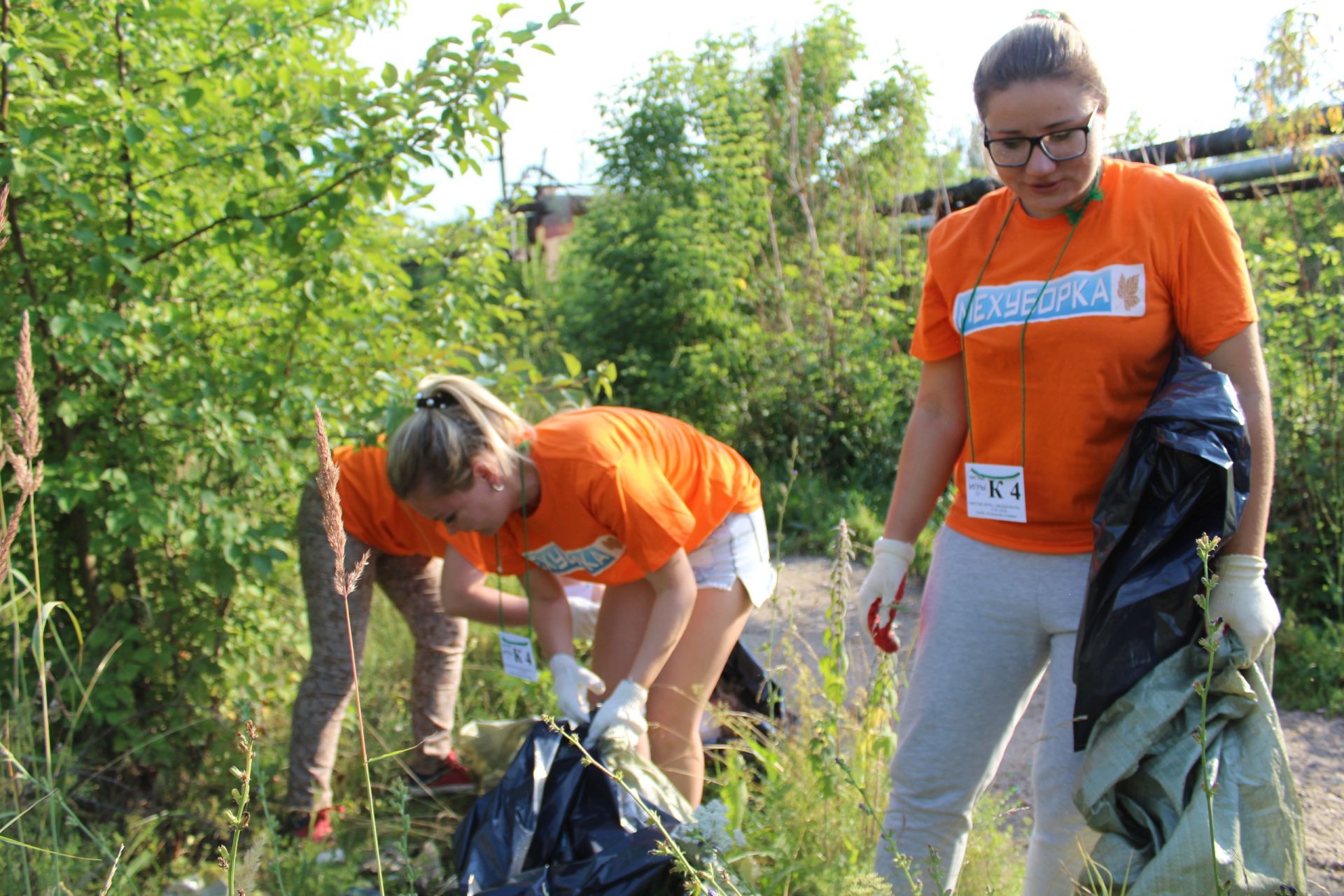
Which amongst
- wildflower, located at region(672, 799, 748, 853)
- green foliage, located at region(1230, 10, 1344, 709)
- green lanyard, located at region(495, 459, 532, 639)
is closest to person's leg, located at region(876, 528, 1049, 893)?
wildflower, located at region(672, 799, 748, 853)

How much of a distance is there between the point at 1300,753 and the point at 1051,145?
8.02 ft

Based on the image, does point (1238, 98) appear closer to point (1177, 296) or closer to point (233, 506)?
point (1177, 296)

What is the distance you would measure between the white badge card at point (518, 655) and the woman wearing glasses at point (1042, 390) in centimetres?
106

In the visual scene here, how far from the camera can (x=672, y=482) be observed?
261cm

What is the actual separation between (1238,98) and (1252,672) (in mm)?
2940

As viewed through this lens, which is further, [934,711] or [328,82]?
[328,82]

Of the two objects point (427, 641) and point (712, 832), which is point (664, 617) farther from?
point (427, 641)

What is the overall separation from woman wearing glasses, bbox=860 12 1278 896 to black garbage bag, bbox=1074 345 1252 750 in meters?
0.09

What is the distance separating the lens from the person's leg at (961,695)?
1826 millimetres

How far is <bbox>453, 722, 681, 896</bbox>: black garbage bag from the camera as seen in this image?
2.00m

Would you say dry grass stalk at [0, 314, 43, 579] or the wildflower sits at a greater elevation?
dry grass stalk at [0, 314, 43, 579]

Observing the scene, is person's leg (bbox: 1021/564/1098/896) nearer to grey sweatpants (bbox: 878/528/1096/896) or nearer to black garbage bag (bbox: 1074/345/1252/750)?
grey sweatpants (bbox: 878/528/1096/896)

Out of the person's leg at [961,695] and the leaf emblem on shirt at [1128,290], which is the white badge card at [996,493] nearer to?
the person's leg at [961,695]

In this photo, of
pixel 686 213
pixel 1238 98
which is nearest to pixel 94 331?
pixel 1238 98
